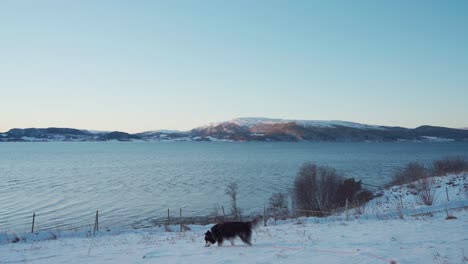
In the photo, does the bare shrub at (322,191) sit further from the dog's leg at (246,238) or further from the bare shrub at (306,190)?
the dog's leg at (246,238)

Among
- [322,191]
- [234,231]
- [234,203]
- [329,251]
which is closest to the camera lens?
[329,251]

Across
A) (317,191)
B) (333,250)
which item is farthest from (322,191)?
(333,250)

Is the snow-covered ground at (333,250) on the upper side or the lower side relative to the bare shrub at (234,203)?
upper

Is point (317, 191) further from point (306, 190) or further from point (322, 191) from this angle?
point (306, 190)

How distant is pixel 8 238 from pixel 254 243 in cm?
1584

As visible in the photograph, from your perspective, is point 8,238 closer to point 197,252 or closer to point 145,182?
point 197,252

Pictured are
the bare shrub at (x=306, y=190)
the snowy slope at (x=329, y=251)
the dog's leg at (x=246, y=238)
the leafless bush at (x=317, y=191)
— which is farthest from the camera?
the leafless bush at (x=317, y=191)

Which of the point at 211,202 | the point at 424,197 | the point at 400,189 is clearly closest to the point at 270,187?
the point at 211,202

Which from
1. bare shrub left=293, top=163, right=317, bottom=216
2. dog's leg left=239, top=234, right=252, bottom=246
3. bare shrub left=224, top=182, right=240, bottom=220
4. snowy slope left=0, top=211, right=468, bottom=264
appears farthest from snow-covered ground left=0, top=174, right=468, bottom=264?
bare shrub left=293, top=163, right=317, bottom=216

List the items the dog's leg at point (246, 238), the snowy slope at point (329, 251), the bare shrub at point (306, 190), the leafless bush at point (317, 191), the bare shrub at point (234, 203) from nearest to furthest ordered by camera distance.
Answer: the snowy slope at point (329, 251) → the dog's leg at point (246, 238) → the bare shrub at point (234, 203) → the bare shrub at point (306, 190) → the leafless bush at point (317, 191)

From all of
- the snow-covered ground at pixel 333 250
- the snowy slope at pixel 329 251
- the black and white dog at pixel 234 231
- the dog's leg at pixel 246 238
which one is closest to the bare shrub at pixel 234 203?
the snow-covered ground at pixel 333 250

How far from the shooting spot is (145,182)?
71.1 meters

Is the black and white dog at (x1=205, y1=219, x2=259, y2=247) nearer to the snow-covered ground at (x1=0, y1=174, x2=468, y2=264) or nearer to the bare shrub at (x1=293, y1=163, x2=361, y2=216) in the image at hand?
the snow-covered ground at (x1=0, y1=174, x2=468, y2=264)

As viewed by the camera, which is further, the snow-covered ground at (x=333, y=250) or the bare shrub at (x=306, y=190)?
the bare shrub at (x=306, y=190)
